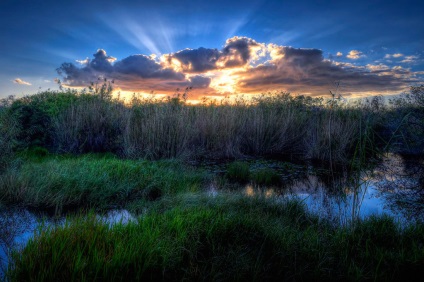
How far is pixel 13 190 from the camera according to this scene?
4.62 meters

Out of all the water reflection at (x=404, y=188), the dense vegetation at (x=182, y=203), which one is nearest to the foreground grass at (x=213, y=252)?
the dense vegetation at (x=182, y=203)

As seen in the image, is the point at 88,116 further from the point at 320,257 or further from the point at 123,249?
the point at 320,257

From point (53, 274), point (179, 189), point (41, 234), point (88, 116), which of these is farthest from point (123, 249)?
point (88, 116)

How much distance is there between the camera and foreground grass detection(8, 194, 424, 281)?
7.75 ft

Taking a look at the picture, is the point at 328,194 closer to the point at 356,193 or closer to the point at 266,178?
the point at 266,178

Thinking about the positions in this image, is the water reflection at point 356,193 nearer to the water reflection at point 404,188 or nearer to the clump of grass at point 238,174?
the water reflection at point 404,188

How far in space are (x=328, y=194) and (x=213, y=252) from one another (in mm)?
4017

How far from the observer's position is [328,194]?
19.1ft

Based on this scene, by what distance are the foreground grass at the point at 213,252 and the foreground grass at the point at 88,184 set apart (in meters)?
1.77

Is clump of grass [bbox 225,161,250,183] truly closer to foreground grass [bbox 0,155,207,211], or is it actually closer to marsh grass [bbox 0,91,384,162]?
foreground grass [bbox 0,155,207,211]

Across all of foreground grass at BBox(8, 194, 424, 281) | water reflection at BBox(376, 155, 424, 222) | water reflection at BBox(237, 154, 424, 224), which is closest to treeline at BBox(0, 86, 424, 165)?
water reflection at BBox(376, 155, 424, 222)

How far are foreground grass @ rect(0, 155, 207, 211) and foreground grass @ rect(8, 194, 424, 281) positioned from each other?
1.77 metres

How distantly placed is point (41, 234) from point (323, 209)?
14.4ft

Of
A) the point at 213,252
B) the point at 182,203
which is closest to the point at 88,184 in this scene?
the point at 182,203
